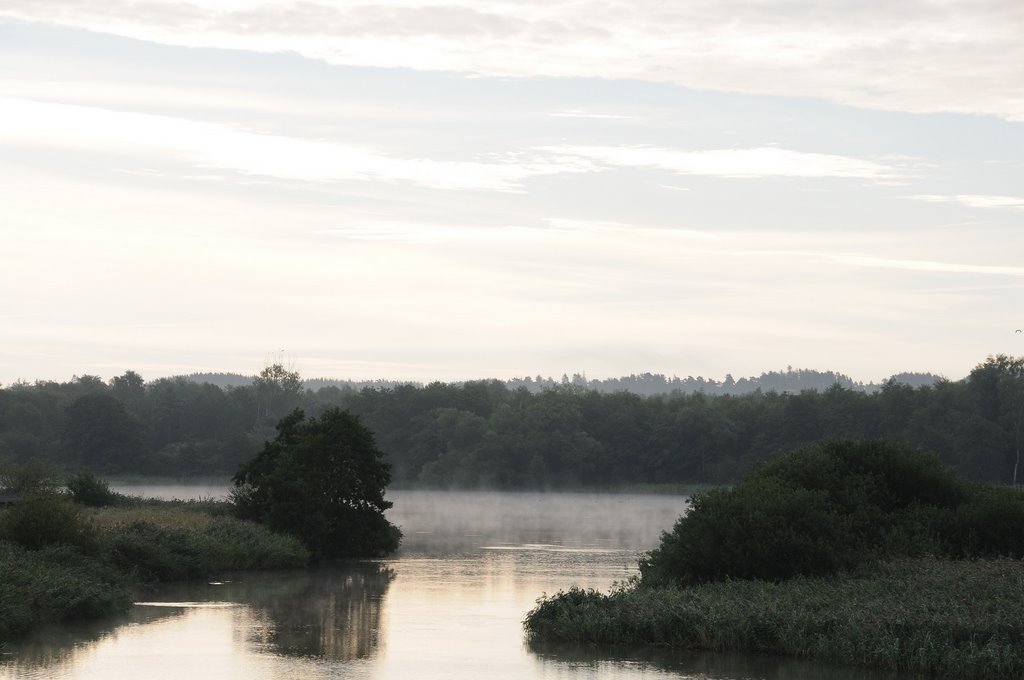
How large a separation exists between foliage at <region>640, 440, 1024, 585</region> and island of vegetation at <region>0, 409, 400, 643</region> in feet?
53.9

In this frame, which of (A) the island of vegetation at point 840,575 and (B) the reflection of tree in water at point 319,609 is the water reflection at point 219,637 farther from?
(A) the island of vegetation at point 840,575

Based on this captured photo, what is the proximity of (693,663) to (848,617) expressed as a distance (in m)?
Result: 3.74

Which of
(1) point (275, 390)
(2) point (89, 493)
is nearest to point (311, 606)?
(2) point (89, 493)

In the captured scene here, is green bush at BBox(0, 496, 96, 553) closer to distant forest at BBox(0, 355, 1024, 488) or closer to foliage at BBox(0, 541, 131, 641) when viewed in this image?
foliage at BBox(0, 541, 131, 641)

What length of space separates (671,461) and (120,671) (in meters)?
118

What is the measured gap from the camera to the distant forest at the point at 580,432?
130125 millimetres

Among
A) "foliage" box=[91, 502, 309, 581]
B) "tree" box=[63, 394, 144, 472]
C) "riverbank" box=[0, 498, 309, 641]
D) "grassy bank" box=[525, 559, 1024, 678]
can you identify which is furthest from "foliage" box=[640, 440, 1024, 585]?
"tree" box=[63, 394, 144, 472]

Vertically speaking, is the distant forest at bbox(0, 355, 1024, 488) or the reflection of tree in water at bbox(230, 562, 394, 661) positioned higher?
the distant forest at bbox(0, 355, 1024, 488)

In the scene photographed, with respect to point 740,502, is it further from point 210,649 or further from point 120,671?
point 120,671

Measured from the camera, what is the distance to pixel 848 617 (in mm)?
29875

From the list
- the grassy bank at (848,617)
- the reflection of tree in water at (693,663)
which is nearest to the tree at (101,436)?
the grassy bank at (848,617)

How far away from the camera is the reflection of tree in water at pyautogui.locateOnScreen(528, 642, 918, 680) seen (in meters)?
27.9

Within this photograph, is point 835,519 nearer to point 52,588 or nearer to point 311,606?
point 311,606

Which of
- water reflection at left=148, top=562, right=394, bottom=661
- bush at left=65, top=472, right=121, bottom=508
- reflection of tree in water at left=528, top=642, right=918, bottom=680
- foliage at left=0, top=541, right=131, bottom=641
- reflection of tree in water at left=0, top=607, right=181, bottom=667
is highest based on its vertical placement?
bush at left=65, top=472, right=121, bottom=508
